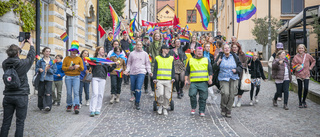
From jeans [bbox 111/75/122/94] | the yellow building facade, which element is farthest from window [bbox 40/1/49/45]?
the yellow building facade

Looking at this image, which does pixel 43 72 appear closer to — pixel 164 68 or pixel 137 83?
pixel 137 83

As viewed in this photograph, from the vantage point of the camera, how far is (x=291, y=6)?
3069 cm

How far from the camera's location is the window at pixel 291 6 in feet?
99.9

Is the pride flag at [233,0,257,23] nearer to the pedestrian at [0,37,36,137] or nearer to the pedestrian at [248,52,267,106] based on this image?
the pedestrian at [248,52,267,106]

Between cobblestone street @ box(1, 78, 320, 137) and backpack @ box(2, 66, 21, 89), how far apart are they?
1251 mm

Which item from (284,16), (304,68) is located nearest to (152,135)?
(304,68)

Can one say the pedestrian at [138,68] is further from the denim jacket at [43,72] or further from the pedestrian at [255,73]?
the pedestrian at [255,73]

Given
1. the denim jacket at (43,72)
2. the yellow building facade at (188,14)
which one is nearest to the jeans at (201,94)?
the denim jacket at (43,72)

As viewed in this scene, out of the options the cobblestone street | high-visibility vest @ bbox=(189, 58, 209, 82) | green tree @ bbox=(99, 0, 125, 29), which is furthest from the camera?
green tree @ bbox=(99, 0, 125, 29)

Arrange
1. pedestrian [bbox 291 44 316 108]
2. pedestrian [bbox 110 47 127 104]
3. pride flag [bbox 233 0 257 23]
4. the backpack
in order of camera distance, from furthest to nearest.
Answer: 1. pride flag [bbox 233 0 257 23]
2. pedestrian [bbox 110 47 127 104]
3. pedestrian [bbox 291 44 316 108]
4. the backpack

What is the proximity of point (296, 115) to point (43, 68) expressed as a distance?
6.80 meters

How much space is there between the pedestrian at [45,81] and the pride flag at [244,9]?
329 inches

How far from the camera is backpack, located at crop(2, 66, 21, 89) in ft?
19.5

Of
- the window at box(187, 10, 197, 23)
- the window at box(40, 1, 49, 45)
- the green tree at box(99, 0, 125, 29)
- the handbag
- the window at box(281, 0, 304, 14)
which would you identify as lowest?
the handbag
